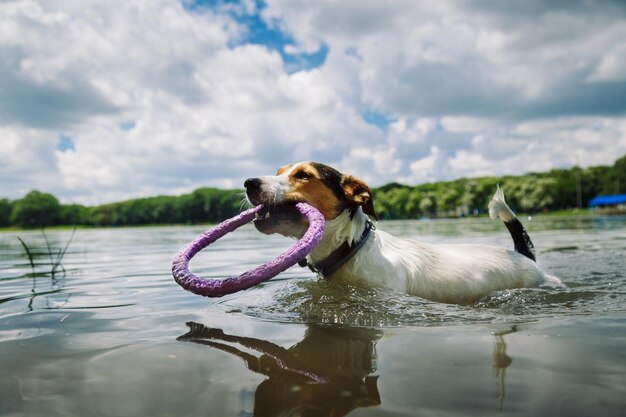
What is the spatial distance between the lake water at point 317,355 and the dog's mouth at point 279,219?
0.82 m

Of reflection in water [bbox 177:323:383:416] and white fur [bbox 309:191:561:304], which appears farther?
white fur [bbox 309:191:561:304]

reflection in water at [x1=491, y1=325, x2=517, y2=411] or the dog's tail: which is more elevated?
the dog's tail

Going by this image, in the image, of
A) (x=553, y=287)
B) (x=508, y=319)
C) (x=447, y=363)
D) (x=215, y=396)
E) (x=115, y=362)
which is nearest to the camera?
(x=215, y=396)

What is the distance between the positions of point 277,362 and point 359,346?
657mm

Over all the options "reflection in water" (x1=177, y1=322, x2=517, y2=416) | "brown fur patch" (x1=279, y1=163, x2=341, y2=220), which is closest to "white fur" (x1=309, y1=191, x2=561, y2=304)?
"brown fur patch" (x1=279, y1=163, x2=341, y2=220)

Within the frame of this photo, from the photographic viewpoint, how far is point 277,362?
2947 mm

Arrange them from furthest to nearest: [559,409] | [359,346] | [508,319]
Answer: [508,319] → [359,346] → [559,409]

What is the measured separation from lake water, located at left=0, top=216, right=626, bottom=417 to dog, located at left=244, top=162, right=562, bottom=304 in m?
0.26

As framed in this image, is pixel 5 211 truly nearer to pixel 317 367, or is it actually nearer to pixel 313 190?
pixel 313 190

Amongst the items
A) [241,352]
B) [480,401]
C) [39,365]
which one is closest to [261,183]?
[241,352]

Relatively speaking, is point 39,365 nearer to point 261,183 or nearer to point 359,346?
point 359,346

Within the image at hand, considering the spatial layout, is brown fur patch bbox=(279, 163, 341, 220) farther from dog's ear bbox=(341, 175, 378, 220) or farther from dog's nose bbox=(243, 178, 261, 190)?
dog's nose bbox=(243, 178, 261, 190)

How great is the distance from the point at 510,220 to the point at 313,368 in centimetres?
500

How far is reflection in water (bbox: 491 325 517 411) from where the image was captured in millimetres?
2326
